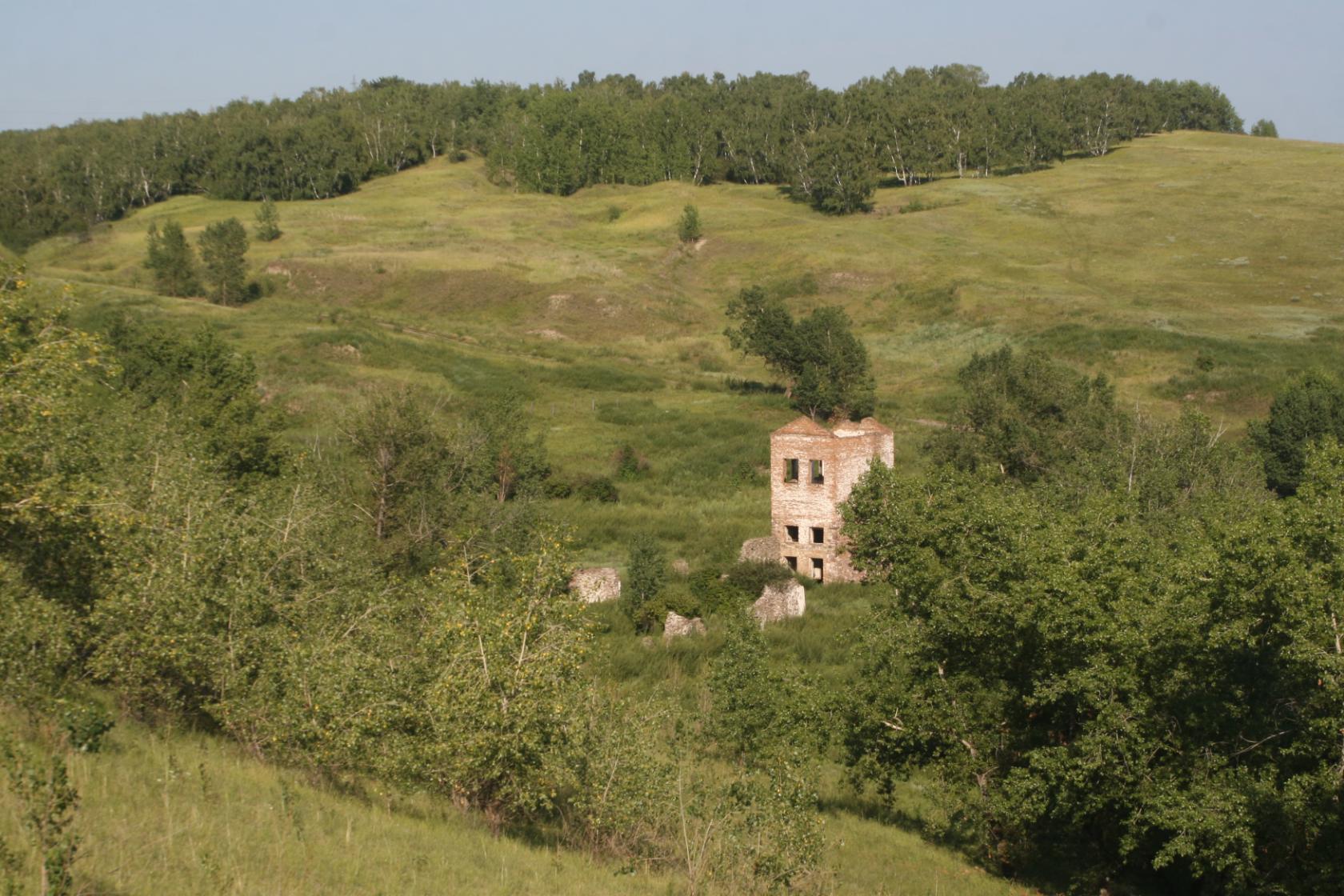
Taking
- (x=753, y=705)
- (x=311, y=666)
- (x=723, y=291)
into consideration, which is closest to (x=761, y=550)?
(x=753, y=705)

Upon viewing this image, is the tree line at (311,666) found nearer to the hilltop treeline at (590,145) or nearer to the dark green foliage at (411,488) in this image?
the dark green foliage at (411,488)

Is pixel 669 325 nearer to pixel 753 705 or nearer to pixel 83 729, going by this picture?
pixel 753 705

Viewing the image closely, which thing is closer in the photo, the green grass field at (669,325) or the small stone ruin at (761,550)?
the green grass field at (669,325)

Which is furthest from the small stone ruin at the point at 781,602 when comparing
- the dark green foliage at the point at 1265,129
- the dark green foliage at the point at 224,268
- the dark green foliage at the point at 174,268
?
the dark green foliage at the point at 1265,129

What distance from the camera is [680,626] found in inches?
1479

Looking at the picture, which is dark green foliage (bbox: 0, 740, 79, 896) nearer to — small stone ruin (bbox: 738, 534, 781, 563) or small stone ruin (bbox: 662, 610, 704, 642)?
small stone ruin (bbox: 662, 610, 704, 642)

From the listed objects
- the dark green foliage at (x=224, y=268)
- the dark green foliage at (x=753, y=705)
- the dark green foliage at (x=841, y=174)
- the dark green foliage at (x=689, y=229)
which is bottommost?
the dark green foliage at (x=753, y=705)

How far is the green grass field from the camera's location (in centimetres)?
1290

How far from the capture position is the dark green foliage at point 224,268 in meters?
86.5

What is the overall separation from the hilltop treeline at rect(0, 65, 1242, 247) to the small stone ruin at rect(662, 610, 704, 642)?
88907mm

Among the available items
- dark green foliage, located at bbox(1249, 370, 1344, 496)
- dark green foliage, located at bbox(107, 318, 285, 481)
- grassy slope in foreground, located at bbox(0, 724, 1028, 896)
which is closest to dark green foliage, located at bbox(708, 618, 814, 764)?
grassy slope in foreground, located at bbox(0, 724, 1028, 896)

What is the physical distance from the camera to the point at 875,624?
70.6 feet

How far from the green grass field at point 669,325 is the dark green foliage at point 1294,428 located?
4985 mm

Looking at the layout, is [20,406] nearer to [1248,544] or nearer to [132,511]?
[132,511]
